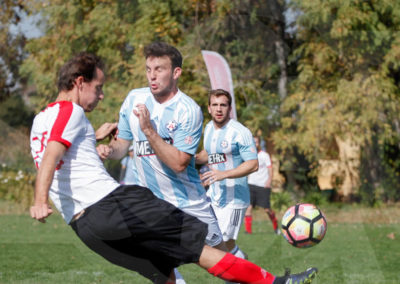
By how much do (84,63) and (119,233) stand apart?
43.9 inches

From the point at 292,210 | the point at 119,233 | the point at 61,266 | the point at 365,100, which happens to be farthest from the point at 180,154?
the point at 365,100

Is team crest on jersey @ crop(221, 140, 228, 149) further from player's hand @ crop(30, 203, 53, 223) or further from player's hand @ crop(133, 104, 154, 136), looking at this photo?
player's hand @ crop(30, 203, 53, 223)

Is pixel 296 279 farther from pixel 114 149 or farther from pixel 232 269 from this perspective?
pixel 114 149


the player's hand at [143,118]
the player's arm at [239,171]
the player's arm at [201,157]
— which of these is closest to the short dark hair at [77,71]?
the player's hand at [143,118]

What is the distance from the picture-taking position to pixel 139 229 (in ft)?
12.3

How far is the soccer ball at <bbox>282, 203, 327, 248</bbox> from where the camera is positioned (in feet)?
18.8

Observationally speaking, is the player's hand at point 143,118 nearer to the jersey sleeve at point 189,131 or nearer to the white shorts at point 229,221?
the jersey sleeve at point 189,131

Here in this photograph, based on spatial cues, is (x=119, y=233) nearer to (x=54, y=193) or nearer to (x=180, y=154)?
(x=54, y=193)

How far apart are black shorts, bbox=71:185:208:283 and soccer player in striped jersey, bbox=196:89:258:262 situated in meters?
2.58

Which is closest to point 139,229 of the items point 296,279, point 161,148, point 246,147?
point 161,148

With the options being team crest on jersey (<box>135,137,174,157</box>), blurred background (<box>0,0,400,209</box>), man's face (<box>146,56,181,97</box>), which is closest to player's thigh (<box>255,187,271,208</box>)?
blurred background (<box>0,0,400,209</box>)

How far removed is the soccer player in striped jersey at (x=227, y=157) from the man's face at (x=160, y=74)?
1.91 m

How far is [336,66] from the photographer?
1927cm

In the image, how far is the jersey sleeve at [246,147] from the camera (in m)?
6.46
